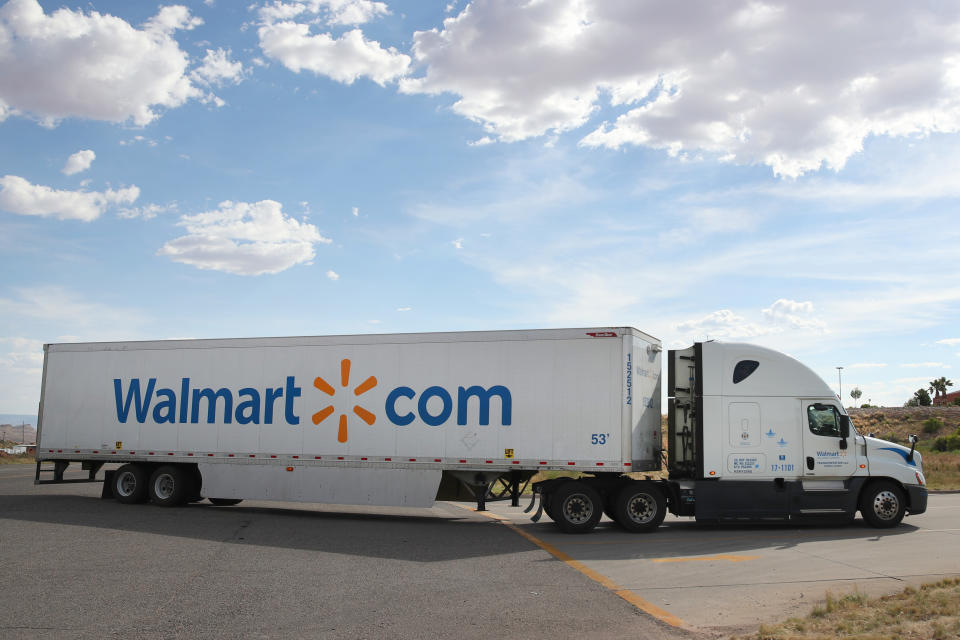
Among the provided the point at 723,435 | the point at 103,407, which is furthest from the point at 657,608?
the point at 103,407

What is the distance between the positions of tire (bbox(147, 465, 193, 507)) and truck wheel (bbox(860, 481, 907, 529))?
45.7ft

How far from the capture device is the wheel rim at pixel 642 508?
1344cm

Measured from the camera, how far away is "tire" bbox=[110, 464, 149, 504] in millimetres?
17234

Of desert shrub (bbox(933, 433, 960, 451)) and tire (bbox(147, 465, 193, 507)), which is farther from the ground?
desert shrub (bbox(933, 433, 960, 451))

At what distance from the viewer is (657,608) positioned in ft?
25.9

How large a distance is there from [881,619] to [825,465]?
7192 mm

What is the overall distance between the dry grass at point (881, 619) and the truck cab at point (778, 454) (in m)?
5.50

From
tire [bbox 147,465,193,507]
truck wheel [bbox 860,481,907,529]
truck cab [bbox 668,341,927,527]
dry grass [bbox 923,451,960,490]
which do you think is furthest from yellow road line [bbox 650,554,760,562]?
dry grass [bbox 923,451,960,490]

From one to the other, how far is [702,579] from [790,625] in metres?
2.63

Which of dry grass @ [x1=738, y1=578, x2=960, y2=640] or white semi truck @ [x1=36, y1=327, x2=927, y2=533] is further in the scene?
white semi truck @ [x1=36, y1=327, x2=927, y2=533]

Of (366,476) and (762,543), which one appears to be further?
(366,476)

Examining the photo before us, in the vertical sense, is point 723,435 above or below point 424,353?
below

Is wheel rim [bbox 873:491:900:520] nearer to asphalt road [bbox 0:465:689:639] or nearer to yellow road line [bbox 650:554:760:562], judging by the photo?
yellow road line [bbox 650:554:760:562]

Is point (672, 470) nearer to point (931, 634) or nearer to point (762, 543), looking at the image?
point (762, 543)
